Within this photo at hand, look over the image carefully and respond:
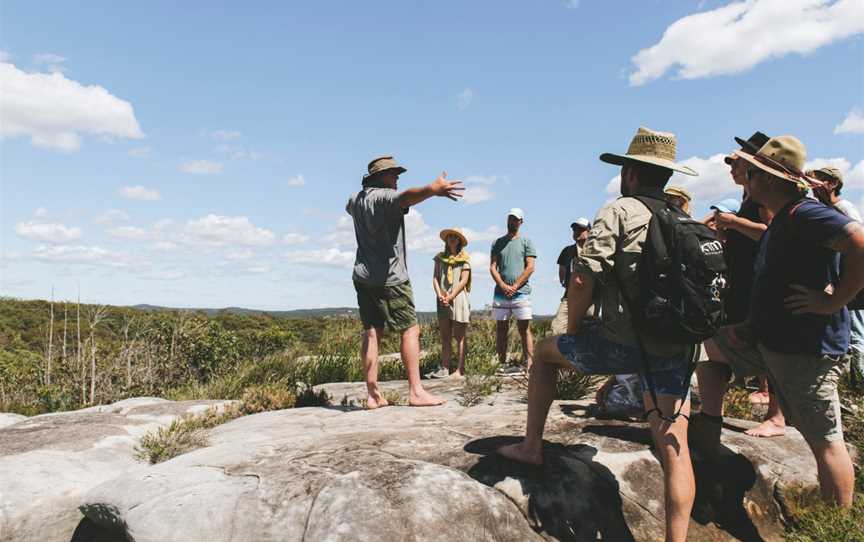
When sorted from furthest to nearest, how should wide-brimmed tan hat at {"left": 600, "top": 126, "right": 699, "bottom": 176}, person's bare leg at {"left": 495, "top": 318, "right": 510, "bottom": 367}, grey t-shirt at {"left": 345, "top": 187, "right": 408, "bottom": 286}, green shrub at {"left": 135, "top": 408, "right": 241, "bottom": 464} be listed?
1. person's bare leg at {"left": 495, "top": 318, "right": 510, "bottom": 367}
2. grey t-shirt at {"left": 345, "top": 187, "right": 408, "bottom": 286}
3. green shrub at {"left": 135, "top": 408, "right": 241, "bottom": 464}
4. wide-brimmed tan hat at {"left": 600, "top": 126, "right": 699, "bottom": 176}

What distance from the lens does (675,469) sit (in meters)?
3.09

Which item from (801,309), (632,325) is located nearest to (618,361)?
(632,325)

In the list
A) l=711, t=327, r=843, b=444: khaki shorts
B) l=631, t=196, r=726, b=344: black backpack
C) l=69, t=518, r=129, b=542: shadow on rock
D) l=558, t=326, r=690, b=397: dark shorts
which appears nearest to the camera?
l=631, t=196, r=726, b=344: black backpack

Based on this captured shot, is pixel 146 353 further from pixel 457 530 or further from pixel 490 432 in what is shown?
pixel 457 530

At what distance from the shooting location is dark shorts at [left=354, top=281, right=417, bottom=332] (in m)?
5.75

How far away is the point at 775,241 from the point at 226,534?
331 centimetres

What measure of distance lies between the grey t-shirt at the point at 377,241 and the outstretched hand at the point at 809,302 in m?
3.15

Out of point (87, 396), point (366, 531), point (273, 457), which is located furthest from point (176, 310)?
point (366, 531)

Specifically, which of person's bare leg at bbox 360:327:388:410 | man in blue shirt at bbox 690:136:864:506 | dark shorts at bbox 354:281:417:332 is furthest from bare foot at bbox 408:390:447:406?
man in blue shirt at bbox 690:136:864:506

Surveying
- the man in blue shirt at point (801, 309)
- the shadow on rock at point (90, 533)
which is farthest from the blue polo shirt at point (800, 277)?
the shadow on rock at point (90, 533)

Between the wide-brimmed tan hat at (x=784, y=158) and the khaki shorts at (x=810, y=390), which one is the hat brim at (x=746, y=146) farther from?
the khaki shorts at (x=810, y=390)

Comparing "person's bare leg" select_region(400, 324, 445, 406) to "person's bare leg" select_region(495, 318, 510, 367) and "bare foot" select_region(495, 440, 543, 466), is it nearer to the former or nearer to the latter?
"bare foot" select_region(495, 440, 543, 466)

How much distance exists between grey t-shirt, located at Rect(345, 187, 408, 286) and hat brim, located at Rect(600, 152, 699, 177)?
96.0 inches

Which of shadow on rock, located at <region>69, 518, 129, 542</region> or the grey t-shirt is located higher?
the grey t-shirt
